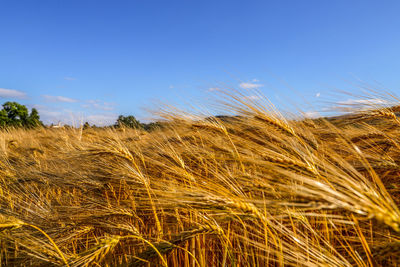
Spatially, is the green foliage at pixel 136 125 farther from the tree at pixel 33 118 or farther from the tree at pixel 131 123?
the tree at pixel 33 118

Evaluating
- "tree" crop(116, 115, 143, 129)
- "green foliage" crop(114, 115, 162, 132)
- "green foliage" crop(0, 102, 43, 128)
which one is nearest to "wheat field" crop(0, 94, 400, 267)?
"green foliage" crop(114, 115, 162, 132)

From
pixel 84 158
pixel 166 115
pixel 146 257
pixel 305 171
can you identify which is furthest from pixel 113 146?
pixel 305 171

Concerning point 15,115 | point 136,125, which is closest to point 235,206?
point 136,125

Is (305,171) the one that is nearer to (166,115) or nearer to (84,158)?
(166,115)

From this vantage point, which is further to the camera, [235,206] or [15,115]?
[15,115]

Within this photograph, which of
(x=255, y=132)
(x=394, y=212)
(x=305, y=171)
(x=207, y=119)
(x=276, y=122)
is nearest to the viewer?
(x=394, y=212)

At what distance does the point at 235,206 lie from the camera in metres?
0.94

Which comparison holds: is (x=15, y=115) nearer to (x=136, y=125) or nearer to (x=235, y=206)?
(x=136, y=125)

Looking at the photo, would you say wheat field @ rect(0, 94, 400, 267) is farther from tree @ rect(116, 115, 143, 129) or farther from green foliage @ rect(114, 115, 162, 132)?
tree @ rect(116, 115, 143, 129)

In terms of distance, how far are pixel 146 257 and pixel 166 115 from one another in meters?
1.32

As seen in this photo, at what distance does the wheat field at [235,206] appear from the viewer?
2.68ft

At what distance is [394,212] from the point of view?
582 mm

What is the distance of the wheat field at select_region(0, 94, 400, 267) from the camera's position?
0.82 meters

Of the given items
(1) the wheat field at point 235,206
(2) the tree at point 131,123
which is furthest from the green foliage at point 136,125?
(1) the wheat field at point 235,206
